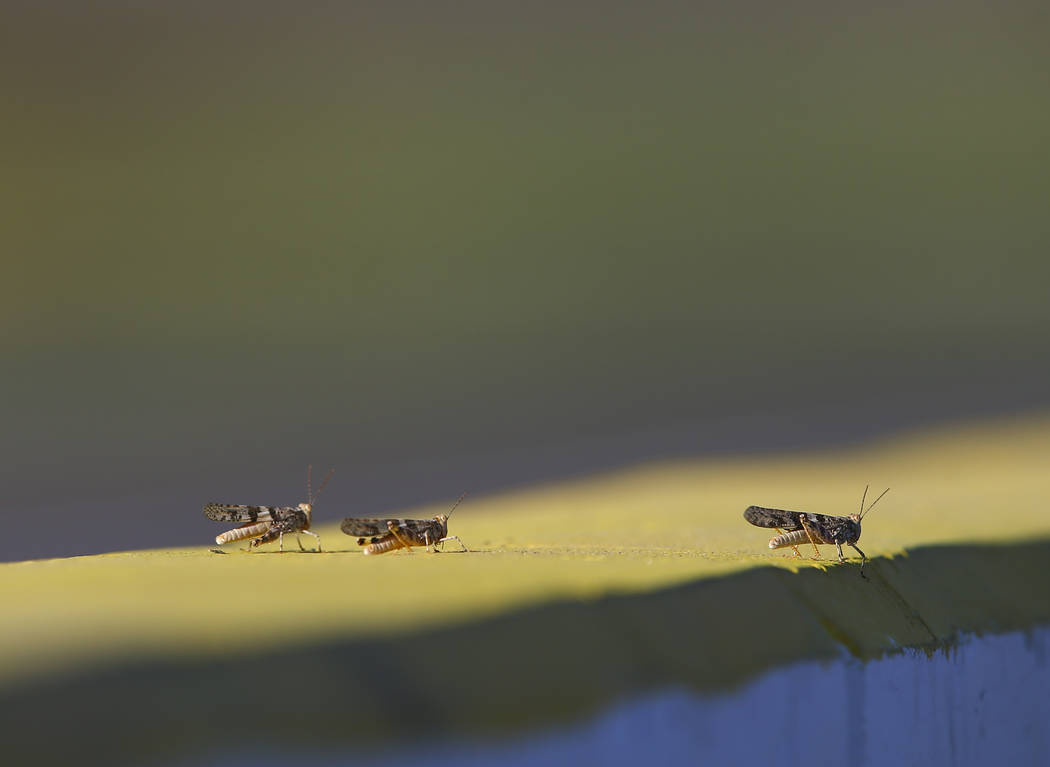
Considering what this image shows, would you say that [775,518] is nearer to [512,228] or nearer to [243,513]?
[243,513]

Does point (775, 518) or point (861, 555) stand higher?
point (775, 518)

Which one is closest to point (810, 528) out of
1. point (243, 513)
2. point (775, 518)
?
point (775, 518)

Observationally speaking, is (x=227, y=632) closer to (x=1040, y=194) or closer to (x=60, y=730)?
(x=60, y=730)

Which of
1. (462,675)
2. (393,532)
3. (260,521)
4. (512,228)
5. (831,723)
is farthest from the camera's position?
(512,228)

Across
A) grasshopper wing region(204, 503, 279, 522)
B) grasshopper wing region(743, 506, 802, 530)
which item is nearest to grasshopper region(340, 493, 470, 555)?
grasshopper wing region(204, 503, 279, 522)

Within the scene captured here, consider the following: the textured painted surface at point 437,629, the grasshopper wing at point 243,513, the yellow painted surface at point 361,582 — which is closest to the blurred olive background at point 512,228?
the yellow painted surface at point 361,582

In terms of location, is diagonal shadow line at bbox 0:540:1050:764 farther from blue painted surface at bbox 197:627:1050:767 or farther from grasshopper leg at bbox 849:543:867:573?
grasshopper leg at bbox 849:543:867:573

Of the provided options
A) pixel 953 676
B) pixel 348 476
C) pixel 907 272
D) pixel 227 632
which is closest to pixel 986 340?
pixel 907 272

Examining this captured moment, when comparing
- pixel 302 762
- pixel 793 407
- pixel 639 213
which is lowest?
pixel 302 762
